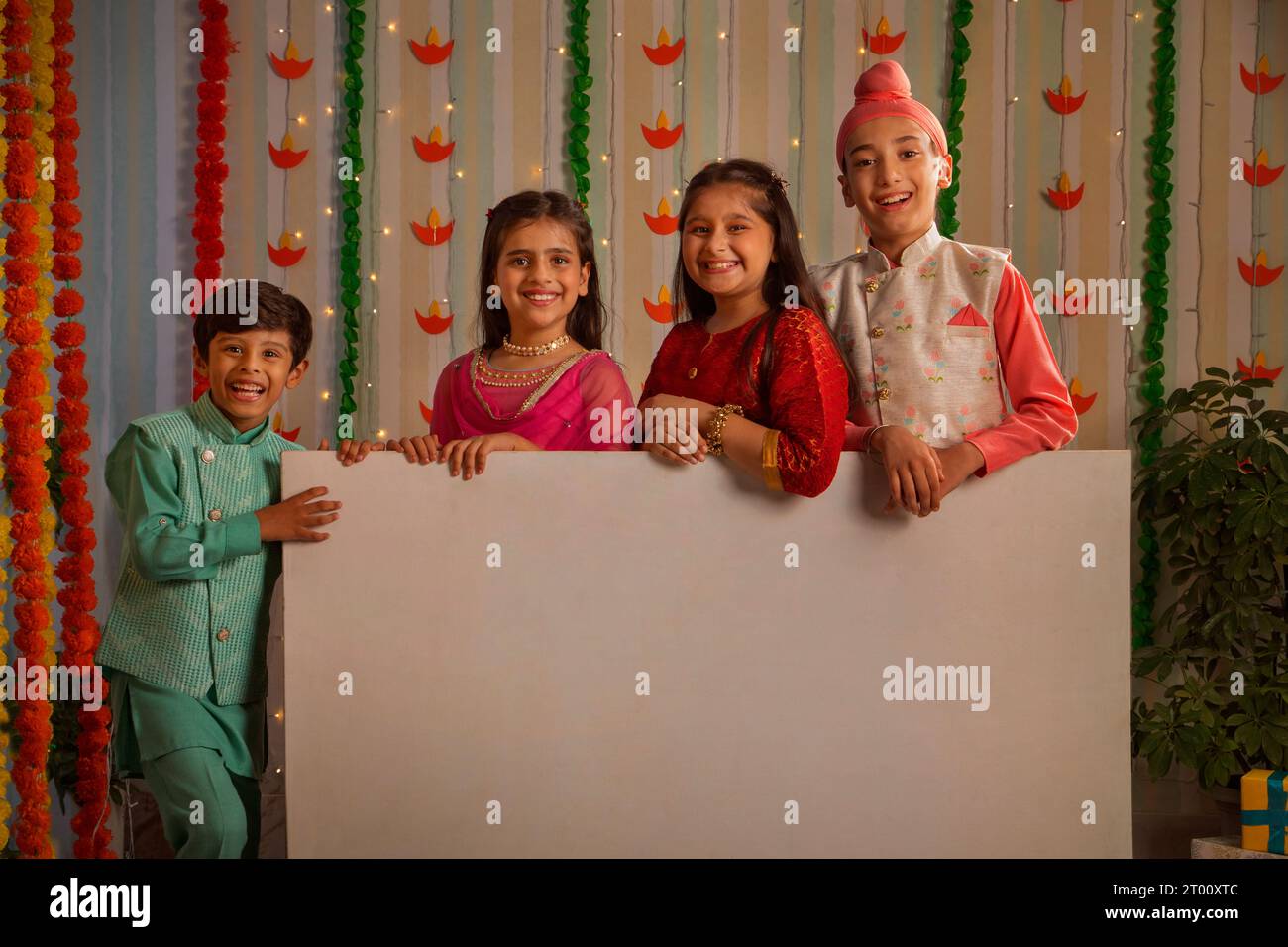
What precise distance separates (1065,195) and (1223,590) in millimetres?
1335

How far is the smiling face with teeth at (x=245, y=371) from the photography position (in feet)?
5.85

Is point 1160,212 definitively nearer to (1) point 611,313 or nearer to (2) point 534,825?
(1) point 611,313

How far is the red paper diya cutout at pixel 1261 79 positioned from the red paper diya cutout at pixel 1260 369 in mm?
855

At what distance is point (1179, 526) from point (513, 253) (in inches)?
86.7

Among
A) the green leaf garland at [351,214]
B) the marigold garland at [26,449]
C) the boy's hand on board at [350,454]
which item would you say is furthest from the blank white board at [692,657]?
the green leaf garland at [351,214]

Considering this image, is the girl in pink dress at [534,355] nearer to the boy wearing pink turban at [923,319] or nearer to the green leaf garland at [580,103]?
the boy wearing pink turban at [923,319]

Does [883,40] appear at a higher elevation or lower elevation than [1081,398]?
higher

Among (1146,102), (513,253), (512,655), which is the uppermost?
(1146,102)

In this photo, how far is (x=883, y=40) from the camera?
3.35 m

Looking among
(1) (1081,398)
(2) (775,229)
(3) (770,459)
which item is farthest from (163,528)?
(1) (1081,398)

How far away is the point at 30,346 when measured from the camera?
247 centimetres

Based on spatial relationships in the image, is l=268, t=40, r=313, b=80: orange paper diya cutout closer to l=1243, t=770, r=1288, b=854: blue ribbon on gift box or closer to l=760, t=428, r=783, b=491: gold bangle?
l=760, t=428, r=783, b=491: gold bangle

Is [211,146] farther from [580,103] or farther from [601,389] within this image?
[601,389]
